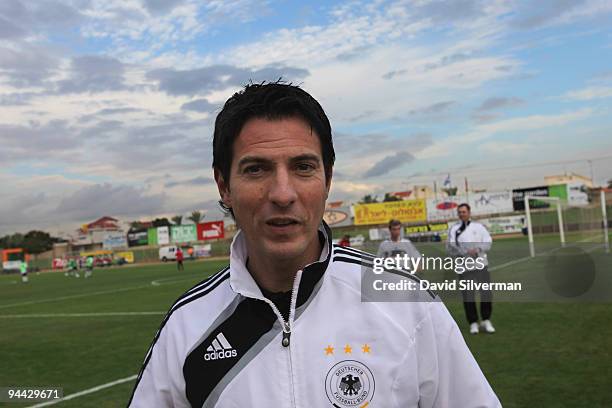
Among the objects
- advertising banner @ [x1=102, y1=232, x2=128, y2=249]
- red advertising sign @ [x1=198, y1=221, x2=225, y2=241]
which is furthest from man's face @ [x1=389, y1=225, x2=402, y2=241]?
advertising banner @ [x1=102, y1=232, x2=128, y2=249]

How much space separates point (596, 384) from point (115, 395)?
18.3ft

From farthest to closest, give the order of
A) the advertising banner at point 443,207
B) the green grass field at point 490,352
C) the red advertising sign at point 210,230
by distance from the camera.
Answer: the red advertising sign at point 210,230 < the advertising banner at point 443,207 < the green grass field at point 490,352

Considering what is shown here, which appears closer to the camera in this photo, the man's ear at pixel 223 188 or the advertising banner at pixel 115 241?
the man's ear at pixel 223 188

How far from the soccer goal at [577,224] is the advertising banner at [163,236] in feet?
161

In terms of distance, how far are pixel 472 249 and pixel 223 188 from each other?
818cm

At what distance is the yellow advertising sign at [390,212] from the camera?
192ft

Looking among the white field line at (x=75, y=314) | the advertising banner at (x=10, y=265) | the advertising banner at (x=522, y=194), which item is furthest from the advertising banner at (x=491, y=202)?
the advertising banner at (x=10, y=265)

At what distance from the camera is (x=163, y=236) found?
7719 centimetres

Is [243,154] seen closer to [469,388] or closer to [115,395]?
[469,388]

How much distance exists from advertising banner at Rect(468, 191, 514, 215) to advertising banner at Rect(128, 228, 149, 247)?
44104mm

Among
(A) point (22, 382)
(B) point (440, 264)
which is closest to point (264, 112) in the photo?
(B) point (440, 264)

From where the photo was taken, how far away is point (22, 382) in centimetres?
824

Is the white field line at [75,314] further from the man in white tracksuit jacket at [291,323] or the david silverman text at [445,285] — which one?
the man in white tracksuit jacket at [291,323]

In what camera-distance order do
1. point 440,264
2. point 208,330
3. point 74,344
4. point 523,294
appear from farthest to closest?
point 523,294 < point 74,344 < point 440,264 < point 208,330
